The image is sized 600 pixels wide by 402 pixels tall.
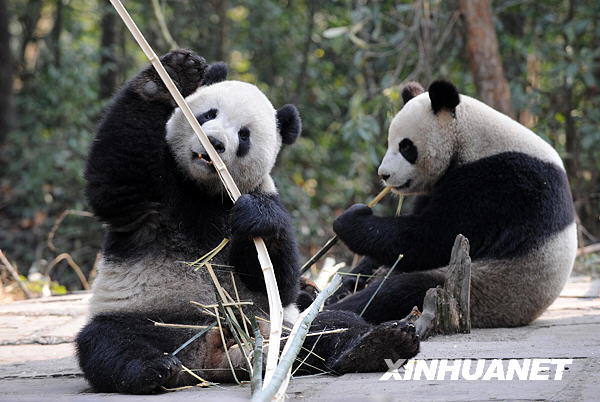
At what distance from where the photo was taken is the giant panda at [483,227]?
4977 millimetres

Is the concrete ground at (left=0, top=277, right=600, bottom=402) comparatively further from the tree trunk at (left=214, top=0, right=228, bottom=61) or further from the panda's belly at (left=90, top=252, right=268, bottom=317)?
the tree trunk at (left=214, top=0, right=228, bottom=61)

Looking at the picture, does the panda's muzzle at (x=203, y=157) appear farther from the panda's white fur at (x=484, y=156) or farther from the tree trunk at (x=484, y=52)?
the tree trunk at (x=484, y=52)

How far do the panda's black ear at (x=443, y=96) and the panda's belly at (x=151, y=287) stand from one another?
2229 mm

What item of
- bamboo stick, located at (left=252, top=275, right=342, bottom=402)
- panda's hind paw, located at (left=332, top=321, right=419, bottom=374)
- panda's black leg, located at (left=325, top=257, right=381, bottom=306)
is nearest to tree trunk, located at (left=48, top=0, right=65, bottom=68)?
panda's black leg, located at (left=325, top=257, right=381, bottom=306)

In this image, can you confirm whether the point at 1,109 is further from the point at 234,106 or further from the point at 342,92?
the point at 234,106

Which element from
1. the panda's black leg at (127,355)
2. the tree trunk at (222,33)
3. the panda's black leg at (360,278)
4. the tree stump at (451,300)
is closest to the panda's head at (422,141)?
the panda's black leg at (360,278)

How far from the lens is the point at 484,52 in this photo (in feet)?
26.0

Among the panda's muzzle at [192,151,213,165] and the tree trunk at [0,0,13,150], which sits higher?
the panda's muzzle at [192,151,213,165]

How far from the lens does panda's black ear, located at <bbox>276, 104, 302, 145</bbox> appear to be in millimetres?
4285

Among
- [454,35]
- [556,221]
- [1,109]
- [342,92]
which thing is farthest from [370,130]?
[1,109]

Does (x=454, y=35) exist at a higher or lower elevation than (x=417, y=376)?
higher

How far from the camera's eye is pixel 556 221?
5.07m

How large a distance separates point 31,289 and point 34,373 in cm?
381

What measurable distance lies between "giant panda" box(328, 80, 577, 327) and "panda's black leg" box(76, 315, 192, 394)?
5.74ft
